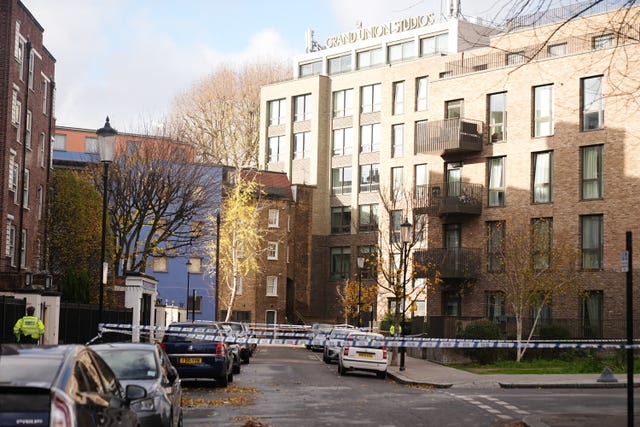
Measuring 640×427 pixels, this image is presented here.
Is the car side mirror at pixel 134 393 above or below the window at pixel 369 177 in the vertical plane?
below

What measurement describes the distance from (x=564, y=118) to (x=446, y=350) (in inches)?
552

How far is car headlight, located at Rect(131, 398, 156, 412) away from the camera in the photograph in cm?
1302

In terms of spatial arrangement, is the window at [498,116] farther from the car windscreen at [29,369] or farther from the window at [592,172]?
the car windscreen at [29,369]

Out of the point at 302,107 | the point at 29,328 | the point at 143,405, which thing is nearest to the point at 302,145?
the point at 302,107

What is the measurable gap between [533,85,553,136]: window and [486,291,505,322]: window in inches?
318

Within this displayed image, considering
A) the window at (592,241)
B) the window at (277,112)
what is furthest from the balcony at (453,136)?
the window at (277,112)

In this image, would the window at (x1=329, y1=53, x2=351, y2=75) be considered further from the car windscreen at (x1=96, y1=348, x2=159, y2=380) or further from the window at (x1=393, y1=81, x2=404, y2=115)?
the car windscreen at (x1=96, y1=348, x2=159, y2=380)

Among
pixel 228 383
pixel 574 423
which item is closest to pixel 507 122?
pixel 228 383

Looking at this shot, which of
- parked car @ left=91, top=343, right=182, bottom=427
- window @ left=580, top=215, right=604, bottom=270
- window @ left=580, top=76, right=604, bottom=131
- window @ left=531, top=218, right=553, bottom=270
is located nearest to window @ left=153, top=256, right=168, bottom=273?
window @ left=531, top=218, right=553, bottom=270

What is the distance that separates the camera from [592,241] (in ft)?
157

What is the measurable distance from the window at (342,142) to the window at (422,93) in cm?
805

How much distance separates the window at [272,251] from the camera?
76.6 m

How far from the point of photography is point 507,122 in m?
51.8

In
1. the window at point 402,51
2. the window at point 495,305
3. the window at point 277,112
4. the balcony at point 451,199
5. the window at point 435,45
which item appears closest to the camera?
the window at point 495,305
